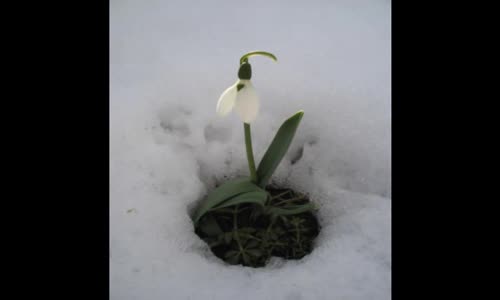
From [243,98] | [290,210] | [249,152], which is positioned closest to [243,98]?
[243,98]

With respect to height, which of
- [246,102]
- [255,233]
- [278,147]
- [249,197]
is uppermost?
[246,102]

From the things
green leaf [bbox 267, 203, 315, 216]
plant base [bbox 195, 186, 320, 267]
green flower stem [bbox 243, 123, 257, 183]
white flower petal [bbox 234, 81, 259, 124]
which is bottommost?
plant base [bbox 195, 186, 320, 267]

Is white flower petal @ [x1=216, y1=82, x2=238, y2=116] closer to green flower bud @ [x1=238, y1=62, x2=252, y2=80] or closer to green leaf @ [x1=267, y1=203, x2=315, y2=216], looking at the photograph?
green flower bud @ [x1=238, y1=62, x2=252, y2=80]

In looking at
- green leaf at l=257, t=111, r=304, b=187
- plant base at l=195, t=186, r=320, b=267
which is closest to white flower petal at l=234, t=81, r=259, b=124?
green leaf at l=257, t=111, r=304, b=187

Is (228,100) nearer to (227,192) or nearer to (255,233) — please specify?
(227,192)

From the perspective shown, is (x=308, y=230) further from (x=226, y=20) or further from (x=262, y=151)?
(x=226, y=20)

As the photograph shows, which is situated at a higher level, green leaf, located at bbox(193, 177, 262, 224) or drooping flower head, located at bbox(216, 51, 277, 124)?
drooping flower head, located at bbox(216, 51, 277, 124)
